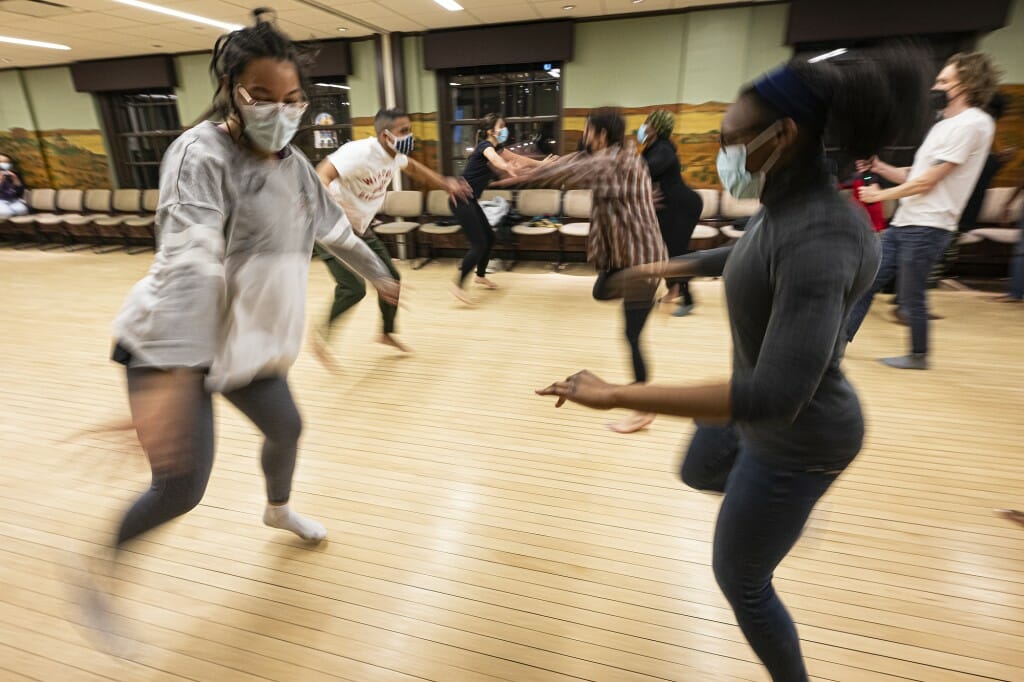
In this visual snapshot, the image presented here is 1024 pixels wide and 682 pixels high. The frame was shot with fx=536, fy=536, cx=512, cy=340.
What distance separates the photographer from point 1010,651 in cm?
158

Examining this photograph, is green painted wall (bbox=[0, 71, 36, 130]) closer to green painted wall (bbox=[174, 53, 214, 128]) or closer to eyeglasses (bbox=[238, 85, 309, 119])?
green painted wall (bbox=[174, 53, 214, 128])

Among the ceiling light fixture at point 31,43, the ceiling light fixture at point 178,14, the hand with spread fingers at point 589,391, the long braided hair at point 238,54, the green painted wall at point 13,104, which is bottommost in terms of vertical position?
the hand with spread fingers at point 589,391

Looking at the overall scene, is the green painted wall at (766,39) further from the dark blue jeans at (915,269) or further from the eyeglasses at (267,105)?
the eyeglasses at (267,105)

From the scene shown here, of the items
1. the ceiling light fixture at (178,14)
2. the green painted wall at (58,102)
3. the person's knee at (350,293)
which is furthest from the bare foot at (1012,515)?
the green painted wall at (58,102)

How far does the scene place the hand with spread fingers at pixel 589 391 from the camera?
95 cm

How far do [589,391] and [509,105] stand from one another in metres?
7.07

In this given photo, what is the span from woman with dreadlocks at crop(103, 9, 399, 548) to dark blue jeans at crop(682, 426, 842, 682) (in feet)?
3.90

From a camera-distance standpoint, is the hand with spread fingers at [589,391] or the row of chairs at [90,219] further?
the row of chairs at [90,219]

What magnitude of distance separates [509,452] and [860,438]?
1830mm

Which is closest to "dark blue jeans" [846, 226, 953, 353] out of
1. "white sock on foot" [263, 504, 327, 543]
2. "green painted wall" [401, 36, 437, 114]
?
"white sock on foot" [263, 504, 327, 543]

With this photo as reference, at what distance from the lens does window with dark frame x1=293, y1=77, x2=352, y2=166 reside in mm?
7772

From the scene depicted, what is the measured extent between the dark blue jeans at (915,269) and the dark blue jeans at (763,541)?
2525 mm

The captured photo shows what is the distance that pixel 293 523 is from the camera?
202 cm

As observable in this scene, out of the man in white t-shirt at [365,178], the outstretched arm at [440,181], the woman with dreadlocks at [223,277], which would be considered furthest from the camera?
the outstretched arm at [440,181]
